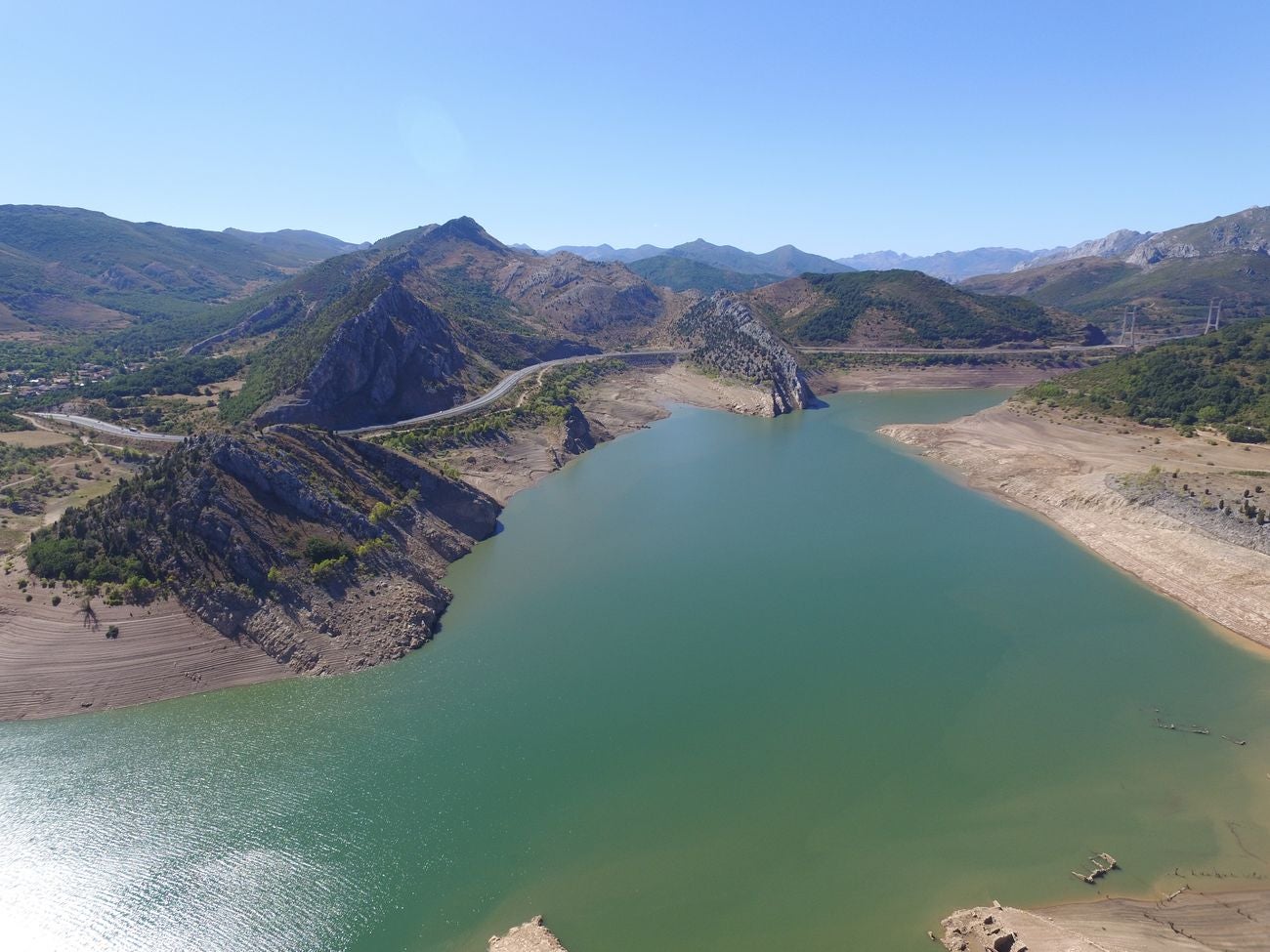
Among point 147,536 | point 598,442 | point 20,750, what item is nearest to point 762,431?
point 598,442

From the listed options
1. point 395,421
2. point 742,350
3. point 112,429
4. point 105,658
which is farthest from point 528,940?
point 742,350

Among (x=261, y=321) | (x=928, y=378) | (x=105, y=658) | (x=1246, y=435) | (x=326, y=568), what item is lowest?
(x=105, y=658)

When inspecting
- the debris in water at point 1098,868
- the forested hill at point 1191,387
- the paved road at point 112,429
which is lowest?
the debris in water at point 1098,868

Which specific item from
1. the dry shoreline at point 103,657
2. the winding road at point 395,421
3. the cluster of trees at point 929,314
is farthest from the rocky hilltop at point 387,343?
the cluster of trees at point 929,314

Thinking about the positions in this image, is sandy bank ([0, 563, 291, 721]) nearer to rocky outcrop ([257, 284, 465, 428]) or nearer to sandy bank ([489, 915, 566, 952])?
sandy bank ([489, 915, 566, 952])

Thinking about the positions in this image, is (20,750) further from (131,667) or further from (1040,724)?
(1040,724)

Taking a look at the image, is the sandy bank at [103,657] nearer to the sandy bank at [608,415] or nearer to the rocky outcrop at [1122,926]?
the sandy bank at [608,415]

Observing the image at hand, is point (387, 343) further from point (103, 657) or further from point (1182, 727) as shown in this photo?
point (1182, 727)
